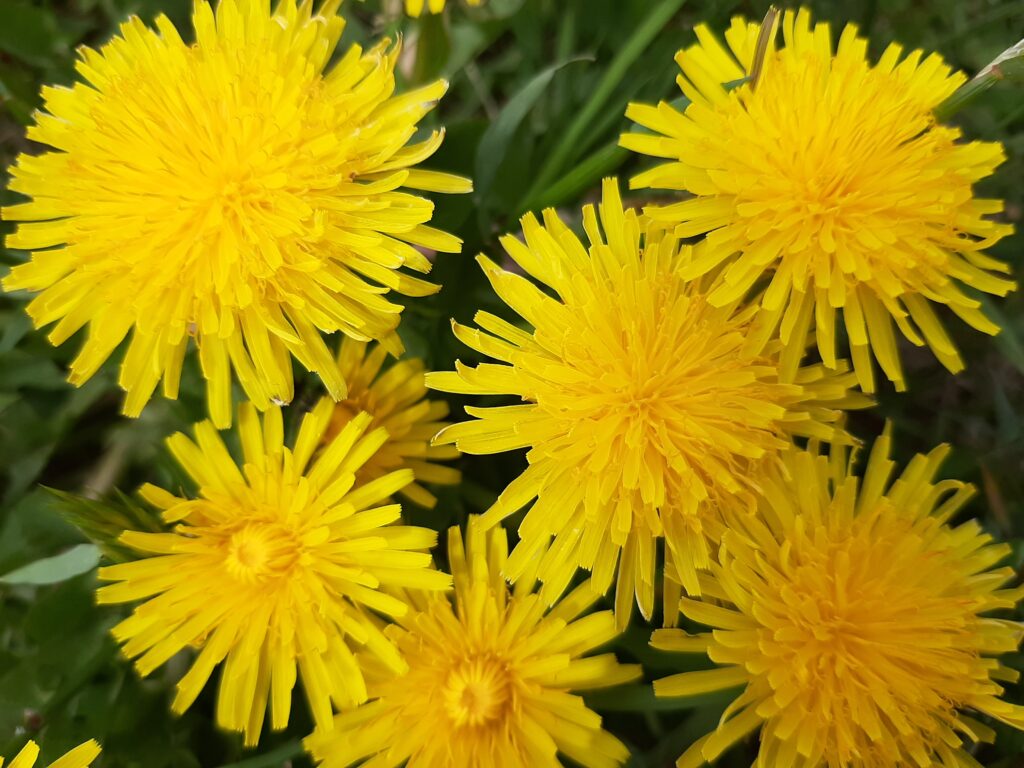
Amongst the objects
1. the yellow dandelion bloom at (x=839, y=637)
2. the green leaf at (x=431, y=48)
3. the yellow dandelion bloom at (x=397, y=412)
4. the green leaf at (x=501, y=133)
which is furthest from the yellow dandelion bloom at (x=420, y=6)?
the yellow dandelion bloom at (x=839, y=637)

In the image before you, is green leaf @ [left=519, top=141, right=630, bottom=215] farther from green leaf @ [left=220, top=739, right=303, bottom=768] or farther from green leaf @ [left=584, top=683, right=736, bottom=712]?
green leaf @ [left=220, top=739, right=303, bottom=768]

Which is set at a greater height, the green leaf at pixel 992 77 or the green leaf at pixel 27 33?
the green leaf at pixel 992 77

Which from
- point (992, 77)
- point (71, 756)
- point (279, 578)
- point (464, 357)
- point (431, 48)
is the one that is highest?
point (992, 77)

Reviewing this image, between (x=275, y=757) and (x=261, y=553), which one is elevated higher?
(x=261, y=553)

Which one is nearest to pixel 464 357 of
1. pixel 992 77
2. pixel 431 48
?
pixel 431 48

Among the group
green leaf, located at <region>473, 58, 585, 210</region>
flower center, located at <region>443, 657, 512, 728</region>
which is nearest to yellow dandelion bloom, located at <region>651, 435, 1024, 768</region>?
flower center, located at <region>443, 657, 512, 728</region>

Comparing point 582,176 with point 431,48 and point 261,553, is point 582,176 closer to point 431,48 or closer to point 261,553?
point 431,48

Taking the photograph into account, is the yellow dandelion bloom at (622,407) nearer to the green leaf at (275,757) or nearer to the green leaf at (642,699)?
the green leaf at (642,699)
